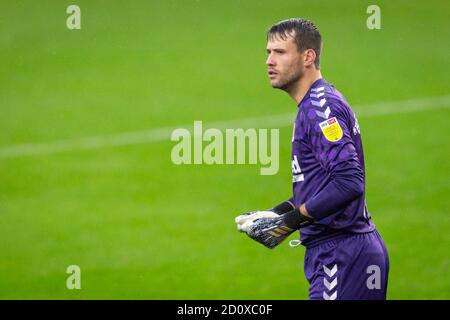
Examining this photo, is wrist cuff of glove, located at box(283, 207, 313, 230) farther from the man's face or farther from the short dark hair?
the short dark hair

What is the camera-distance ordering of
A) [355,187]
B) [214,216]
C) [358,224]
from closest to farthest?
1. [355,187]
2. [358,224]
3. [214,216]

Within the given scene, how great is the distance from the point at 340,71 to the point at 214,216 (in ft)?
27.4

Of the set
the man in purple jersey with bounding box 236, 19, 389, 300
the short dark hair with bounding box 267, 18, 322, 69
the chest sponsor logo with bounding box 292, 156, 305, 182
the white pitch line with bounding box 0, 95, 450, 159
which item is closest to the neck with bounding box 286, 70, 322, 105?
the man in purple jersey with bounding box 236, 19, 389, 300

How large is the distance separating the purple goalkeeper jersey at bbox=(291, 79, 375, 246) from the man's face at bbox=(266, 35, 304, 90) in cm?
18

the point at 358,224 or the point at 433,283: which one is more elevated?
the point at 358,224

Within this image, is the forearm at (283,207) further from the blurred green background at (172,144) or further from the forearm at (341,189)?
the blurred green background at (172,144)

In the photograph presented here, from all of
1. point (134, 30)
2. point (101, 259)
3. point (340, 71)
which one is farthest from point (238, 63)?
point (101, 259)

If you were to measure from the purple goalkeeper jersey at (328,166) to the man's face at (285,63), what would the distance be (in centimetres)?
18

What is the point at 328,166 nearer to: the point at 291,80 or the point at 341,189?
the point at 341,189

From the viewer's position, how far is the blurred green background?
40.0 ft

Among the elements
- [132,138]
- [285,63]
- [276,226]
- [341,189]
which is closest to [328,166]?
[341,189]

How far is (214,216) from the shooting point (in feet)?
47.3

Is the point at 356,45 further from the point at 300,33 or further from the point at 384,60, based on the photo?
the point at 300,33

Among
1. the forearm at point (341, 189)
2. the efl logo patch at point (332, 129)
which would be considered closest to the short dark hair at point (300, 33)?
the efl logo patch at point (332, 129)
